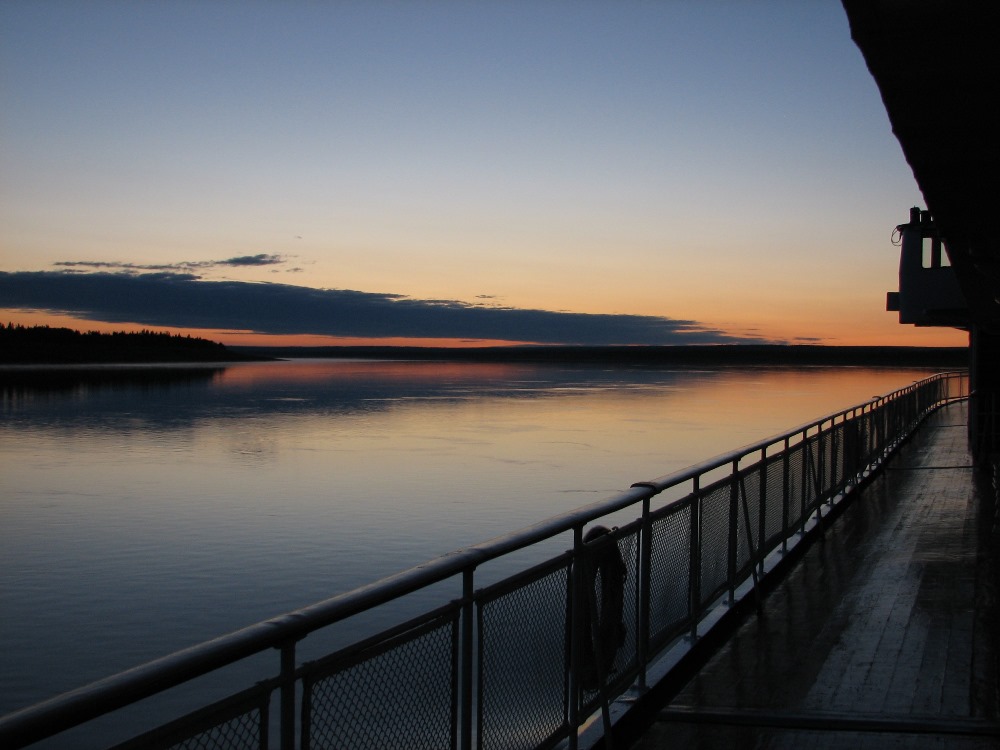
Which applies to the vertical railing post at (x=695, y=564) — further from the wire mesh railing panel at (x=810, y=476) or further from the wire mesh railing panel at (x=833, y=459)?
the wire mesh railing panel at (x=833, y=459)

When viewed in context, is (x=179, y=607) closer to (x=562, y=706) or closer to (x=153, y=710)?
(x=153, y=710)

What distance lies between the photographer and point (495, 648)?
150 inches

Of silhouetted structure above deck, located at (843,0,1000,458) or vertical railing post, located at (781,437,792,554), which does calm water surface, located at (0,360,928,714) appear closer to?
vertical railing post, located at (781,437,792,554)

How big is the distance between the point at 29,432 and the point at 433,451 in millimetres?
20593

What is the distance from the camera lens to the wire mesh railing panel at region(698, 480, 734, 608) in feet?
21.4

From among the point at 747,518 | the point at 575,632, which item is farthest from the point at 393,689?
the point at 747,518

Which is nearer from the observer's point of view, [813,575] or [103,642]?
[813,575]

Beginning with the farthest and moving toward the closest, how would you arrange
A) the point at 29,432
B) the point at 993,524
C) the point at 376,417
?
the point at 376,417
the point at 29,432
the point at 993,524

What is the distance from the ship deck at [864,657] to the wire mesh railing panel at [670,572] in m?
0.34

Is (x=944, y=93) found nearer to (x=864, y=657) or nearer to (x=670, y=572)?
(x=670, y=572)

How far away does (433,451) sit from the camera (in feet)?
119

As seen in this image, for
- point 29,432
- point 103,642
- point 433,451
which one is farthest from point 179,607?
point 29,432

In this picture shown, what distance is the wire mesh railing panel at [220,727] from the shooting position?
6.77 ft

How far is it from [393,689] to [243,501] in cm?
2282
